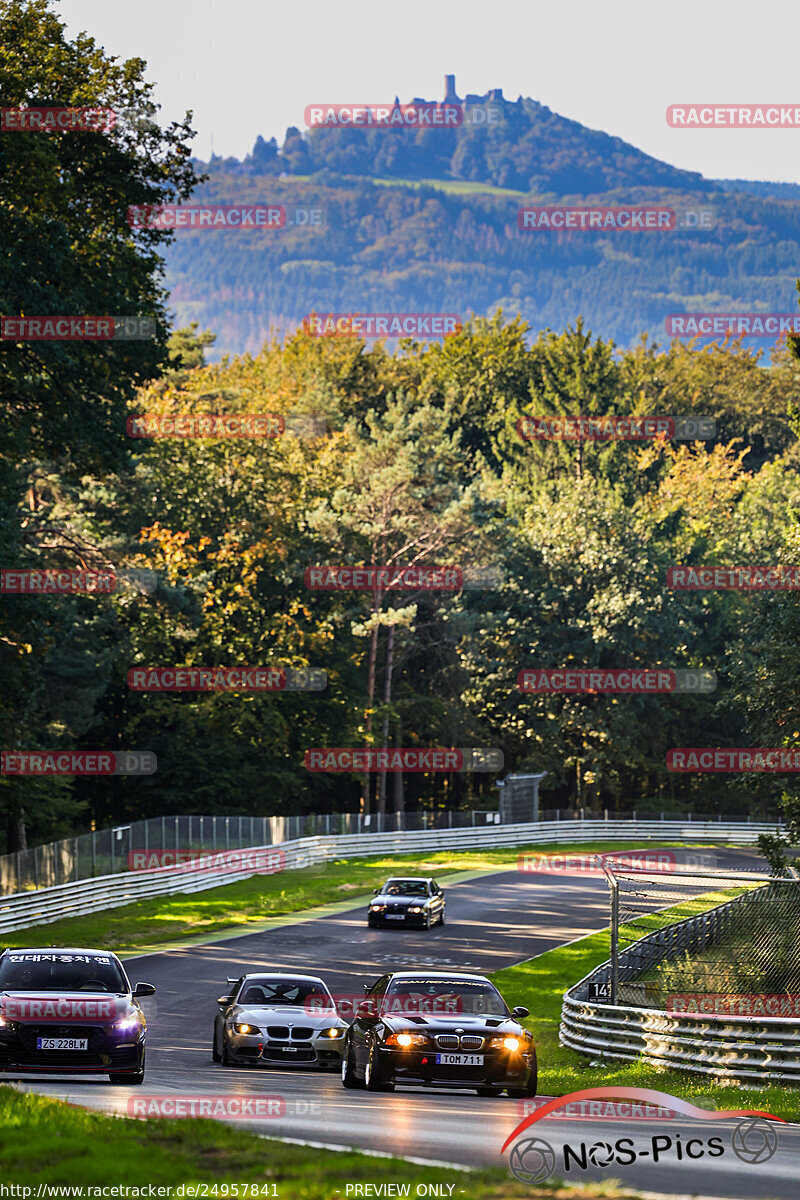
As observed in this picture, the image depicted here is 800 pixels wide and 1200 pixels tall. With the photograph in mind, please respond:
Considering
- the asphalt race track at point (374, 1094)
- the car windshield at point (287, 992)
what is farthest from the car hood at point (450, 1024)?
the car windshield at point (287, 992)

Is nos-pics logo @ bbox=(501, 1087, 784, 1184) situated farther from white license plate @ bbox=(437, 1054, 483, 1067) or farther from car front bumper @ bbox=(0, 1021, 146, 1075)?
car front bumper @ bbox=(0, 1021, 146, 1075)

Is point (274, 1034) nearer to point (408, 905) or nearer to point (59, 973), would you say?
point (59, 973)

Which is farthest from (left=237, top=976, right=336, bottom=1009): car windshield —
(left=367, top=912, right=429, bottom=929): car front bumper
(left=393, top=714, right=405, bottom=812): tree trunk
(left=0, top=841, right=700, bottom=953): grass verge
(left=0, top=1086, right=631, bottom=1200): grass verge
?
(left=393, top=714, right=405, bottom=812): tree trunk

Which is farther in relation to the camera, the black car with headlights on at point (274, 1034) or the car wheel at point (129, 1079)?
the black car with headlights on at point (274, 1034)

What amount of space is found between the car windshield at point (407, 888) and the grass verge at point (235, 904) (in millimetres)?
3684

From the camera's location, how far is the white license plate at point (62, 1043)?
574 inches

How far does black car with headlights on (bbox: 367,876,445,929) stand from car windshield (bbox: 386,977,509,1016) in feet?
65.9

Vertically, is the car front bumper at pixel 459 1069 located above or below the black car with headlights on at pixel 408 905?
above

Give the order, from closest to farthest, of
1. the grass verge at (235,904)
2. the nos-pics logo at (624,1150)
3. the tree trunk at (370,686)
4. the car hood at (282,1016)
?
the nos-pics logo at (624,1150), the car hood at (282,1016), the grass verge at (235,904), the tree trunk at (370,686)

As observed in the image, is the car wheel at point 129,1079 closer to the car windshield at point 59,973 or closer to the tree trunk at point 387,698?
the car windshield at point 59,973

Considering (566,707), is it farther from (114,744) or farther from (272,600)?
(114,744)

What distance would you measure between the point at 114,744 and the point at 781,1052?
48.3 meters

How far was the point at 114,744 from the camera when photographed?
204 ft

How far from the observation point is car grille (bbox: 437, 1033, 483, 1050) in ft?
47.9
